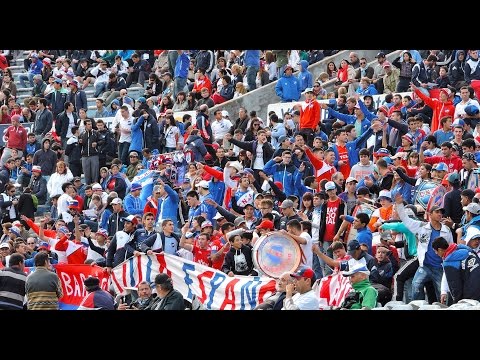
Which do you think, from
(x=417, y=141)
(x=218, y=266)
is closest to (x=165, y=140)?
(x=417, y=141)

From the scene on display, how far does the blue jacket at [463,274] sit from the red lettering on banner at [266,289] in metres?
1.85

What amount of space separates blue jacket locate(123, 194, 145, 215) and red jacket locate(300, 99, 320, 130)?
10.0ft

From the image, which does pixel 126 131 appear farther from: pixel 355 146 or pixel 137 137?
pixel 355 146

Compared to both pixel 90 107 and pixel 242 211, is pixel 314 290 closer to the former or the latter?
pixel 242 211

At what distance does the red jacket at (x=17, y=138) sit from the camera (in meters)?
22.6

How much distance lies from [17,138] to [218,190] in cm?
606

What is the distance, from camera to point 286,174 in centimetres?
1728

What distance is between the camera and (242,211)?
16.6 meters

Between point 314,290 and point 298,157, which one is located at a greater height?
point 298,157

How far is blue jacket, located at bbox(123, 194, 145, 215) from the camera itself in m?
18.1

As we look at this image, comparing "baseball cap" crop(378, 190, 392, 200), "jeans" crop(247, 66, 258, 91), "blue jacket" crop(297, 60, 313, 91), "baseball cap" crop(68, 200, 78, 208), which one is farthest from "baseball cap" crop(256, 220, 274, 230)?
"jeans" crop(247, 66, 258, 91)

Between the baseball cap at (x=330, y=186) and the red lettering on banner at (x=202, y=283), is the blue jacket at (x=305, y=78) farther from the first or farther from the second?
the red lettering on banner at (x=202, y=283)
